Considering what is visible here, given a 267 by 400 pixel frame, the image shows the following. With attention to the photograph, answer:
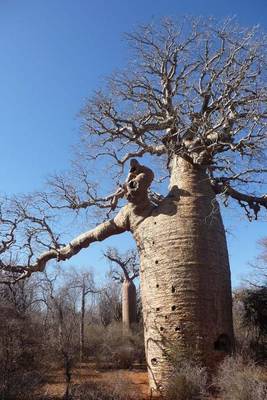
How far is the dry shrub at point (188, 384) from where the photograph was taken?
17.6 feet

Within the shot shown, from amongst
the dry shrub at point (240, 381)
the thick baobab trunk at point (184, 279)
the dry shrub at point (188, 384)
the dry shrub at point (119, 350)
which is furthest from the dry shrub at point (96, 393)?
the dry shrub at point (119, 350)

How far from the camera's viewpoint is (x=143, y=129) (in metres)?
7.75

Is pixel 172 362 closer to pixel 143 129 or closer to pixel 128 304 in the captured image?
pixel 143 129

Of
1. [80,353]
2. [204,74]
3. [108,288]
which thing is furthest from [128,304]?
[204,74]

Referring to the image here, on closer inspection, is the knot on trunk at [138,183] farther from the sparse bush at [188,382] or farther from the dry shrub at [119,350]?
the dry shrub at [119,350]

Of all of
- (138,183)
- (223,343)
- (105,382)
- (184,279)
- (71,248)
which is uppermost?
(138,183)

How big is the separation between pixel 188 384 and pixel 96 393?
1143 mm

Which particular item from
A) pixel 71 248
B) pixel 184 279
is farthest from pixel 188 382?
pixel 71 248

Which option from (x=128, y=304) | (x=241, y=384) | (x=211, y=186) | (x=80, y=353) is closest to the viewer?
(x=241, y=384)

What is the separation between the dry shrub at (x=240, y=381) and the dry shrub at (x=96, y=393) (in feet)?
3.97

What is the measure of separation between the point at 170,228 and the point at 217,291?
1.17 metres

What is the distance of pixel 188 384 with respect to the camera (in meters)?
5.47

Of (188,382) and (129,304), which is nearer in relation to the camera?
(188,382)

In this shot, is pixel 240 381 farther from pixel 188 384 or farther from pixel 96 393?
pixel 96 393
